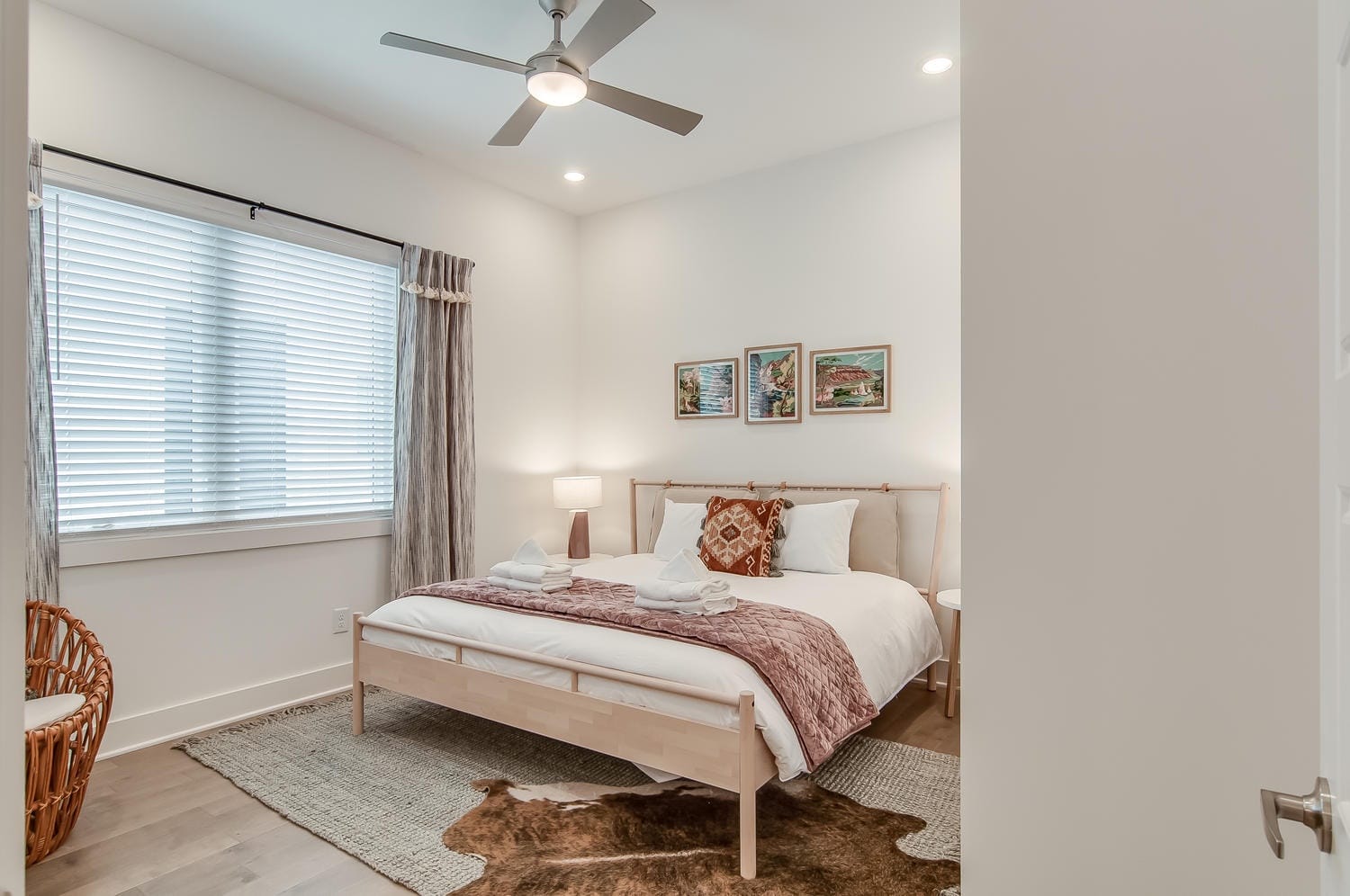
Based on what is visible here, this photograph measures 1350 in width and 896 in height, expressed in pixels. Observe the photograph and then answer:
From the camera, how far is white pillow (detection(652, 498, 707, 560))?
13.4 feet

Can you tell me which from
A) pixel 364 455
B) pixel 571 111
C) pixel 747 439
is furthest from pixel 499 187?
pixel 747 439

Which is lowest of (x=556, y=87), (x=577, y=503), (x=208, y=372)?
(x=577, y=503)

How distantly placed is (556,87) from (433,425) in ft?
6.92

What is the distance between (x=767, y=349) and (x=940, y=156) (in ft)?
4.61

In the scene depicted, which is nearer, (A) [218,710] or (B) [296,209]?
(A) [218,710]

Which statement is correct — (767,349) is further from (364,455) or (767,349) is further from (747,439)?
(364,455)

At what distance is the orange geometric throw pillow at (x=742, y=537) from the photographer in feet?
12.0

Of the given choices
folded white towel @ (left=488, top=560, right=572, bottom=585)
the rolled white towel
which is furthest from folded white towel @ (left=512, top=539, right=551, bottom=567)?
the rolled white towel

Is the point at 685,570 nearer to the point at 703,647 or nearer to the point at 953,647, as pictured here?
the point at 703,647

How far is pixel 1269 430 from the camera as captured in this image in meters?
0.93

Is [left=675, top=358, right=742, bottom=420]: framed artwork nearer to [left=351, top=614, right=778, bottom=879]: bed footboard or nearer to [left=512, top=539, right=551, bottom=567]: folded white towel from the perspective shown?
[left=512, top=539, right=551, bottom=567]: folded white towel

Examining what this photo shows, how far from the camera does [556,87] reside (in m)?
2.58

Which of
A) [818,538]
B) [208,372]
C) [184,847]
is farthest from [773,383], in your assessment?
[184,847]

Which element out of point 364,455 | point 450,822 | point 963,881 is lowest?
point 450,822
